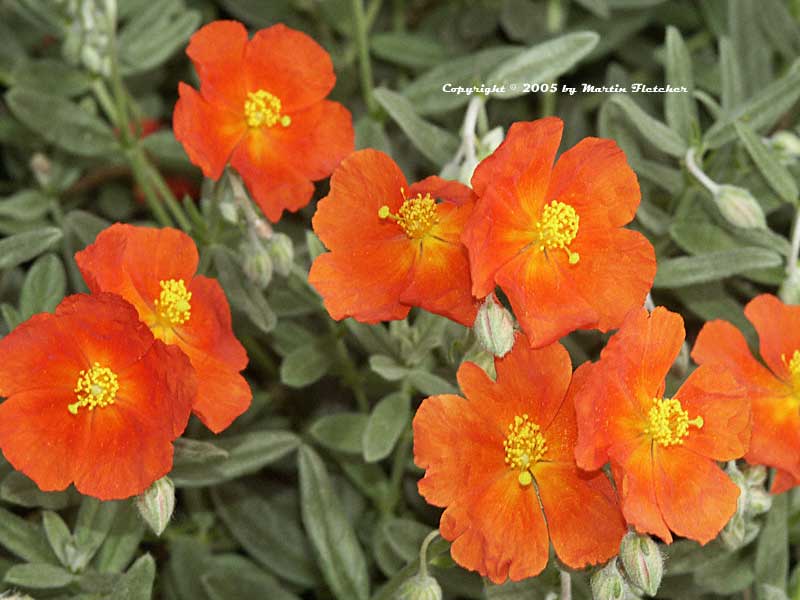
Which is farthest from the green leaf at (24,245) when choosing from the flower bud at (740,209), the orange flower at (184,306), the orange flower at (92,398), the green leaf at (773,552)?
the green leaf at (773,552)

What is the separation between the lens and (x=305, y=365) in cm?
238

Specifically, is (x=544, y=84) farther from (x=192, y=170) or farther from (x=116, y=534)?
(x=116, y=534)

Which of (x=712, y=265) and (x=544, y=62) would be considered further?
(x=544, y=62)

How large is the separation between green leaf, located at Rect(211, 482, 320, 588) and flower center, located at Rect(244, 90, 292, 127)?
82 cm

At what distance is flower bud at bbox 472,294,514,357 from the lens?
5.79 ft

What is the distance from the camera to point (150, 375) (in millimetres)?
1842

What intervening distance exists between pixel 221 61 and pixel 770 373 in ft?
3.89

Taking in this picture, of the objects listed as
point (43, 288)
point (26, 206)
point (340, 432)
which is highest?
point (43, 288)

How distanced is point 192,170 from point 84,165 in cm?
27

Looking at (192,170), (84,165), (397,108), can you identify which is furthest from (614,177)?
(84,165)

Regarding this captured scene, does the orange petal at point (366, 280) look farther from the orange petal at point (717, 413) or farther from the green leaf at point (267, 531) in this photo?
the green leaf at point (267, 531)

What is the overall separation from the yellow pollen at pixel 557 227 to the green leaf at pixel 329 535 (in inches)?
26.6

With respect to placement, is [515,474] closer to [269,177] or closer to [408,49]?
[269,177]

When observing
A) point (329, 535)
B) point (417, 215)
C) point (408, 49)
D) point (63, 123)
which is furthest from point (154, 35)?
point (329, 535)
